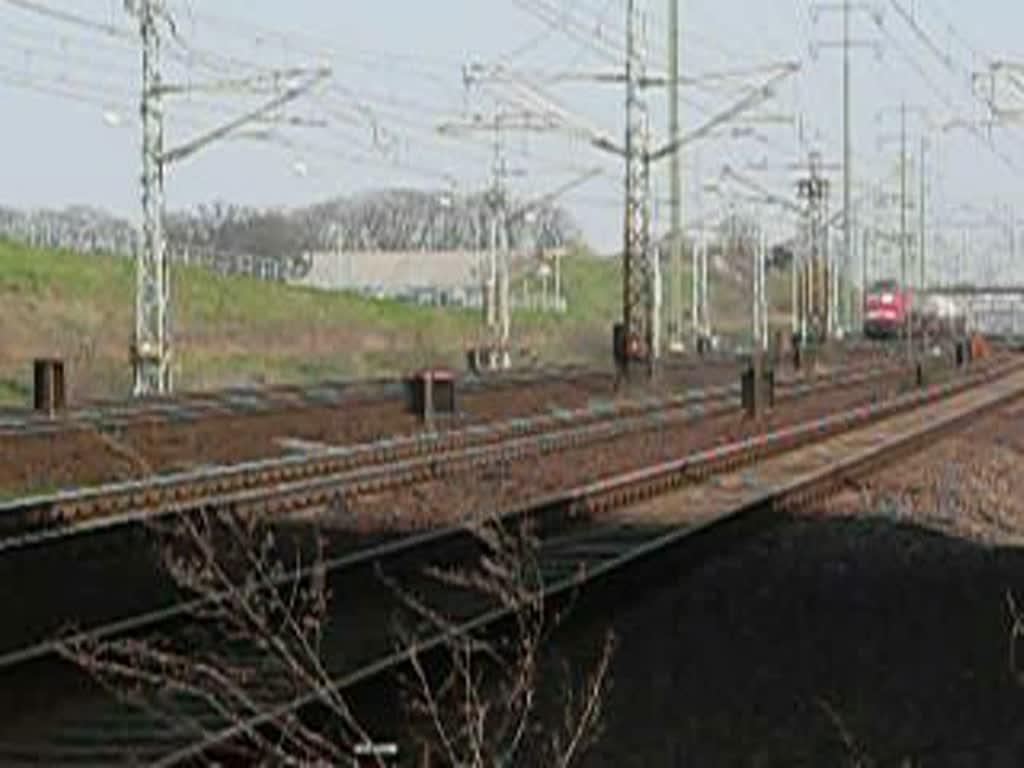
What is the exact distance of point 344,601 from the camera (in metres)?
15.5

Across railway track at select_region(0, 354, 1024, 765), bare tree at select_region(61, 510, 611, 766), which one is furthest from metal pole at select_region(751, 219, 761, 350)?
bare tree at select_region(61, 510, 611, 766)

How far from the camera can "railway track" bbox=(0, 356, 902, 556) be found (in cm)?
1933

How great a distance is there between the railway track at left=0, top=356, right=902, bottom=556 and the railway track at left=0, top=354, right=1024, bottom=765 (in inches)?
93.8

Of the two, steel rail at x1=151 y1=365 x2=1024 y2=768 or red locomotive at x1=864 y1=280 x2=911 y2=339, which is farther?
red locomotive at x1=864 y1=280 x2=911 y2=339

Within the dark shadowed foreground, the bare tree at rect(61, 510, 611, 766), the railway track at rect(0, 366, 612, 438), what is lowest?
the dark shadowed foreground

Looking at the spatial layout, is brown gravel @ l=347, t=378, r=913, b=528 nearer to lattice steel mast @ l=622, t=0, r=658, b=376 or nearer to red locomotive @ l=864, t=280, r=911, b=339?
lattice steel mast @ l=622, t=0, r=658, b=376

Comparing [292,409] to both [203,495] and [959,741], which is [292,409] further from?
[959,741]

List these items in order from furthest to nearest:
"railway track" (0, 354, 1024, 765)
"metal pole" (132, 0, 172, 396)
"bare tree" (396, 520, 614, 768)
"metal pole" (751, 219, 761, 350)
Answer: "metal pole" (751, 219, 761, 350) < "metal pole" (132, 0, 172, 396) < "railway track" (0, 354, 1024, 765) < "bare tree" (396, 520, 614, 768)

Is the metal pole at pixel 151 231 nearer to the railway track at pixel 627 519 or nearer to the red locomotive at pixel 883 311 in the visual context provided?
the railway track at pixel 627 519

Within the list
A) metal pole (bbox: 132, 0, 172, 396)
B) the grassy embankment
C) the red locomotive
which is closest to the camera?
metal pole (bbox: 132, 0, 172, 396)

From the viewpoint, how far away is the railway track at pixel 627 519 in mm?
10781

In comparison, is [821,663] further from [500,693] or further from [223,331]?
[223,331]

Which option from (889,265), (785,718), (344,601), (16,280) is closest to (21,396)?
(16,280)

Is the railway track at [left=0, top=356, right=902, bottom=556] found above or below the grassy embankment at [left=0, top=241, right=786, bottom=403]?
below
